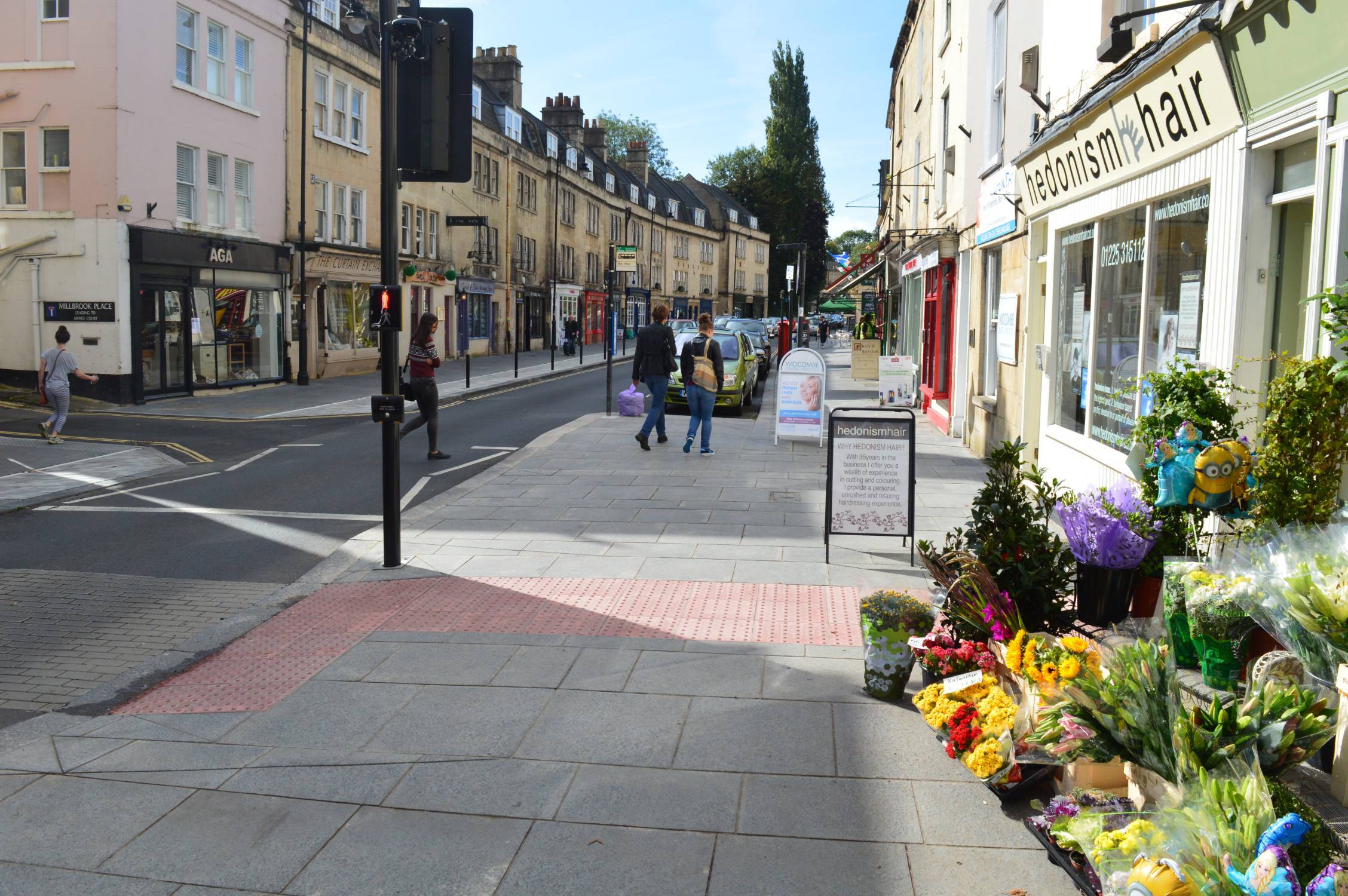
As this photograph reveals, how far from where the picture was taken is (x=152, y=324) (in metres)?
23.2

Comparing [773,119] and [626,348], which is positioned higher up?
[773,119]

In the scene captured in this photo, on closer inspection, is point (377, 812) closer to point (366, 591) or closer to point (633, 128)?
point (366, 591)

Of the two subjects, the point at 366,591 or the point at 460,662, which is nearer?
the point at 460,662

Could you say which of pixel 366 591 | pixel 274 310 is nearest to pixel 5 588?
pixel 366 591

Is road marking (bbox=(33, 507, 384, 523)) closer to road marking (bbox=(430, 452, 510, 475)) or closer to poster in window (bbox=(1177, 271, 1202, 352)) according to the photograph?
road marking (bbox=(430, 452, 510, 475))

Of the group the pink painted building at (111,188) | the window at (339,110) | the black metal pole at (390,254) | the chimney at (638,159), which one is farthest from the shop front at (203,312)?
the chimney at (638,159)

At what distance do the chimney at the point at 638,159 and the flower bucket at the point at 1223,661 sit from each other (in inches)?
2945

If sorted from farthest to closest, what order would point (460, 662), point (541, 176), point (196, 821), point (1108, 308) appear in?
point (541, 176) < point (1108, 308) < point (460, 662) < point (196, 821)

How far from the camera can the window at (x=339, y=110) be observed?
1215 inches

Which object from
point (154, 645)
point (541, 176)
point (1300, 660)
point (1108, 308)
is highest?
point (541, 176)

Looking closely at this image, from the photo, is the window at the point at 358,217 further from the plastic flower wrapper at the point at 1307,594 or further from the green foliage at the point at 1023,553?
the plastic flower wrapper at the point at 1307,594

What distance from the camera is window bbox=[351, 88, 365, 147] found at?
3209 cm

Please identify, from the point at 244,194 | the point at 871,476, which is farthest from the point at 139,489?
the point at 244,194

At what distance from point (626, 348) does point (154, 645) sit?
51.9m
